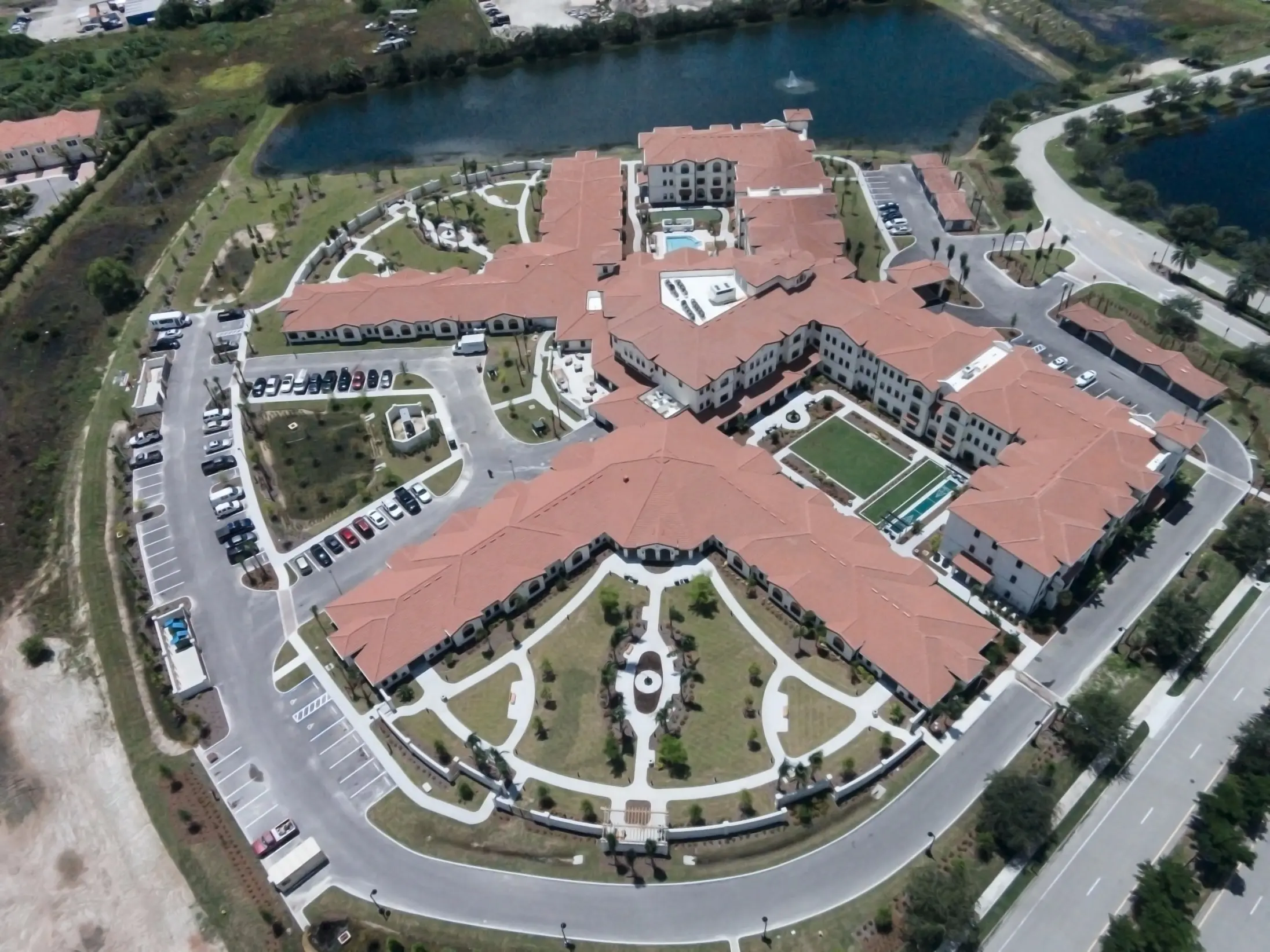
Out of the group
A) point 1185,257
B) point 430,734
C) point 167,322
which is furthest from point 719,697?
point 167,322

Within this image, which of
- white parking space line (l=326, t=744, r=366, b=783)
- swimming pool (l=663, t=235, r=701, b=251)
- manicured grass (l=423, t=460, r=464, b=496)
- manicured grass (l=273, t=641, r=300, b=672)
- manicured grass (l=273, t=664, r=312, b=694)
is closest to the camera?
white parking space line (l=326, t=744, r=366, b=783)

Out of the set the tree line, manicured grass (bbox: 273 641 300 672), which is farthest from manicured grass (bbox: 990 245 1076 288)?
the tree line

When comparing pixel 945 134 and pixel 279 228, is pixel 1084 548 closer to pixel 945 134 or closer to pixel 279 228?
pixel 945 134

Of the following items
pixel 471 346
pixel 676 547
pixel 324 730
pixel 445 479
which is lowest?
pixel 324 730

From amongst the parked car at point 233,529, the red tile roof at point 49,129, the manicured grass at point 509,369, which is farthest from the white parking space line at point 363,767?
the red tile roof at point 49,129

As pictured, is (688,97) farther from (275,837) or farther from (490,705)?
(275,837)

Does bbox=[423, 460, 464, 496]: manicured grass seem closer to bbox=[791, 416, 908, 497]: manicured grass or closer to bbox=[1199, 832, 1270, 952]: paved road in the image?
bbox=[791, 416, 908, 497]: manicured grass

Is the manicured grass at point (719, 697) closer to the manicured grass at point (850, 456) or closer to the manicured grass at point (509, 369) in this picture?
the manicured grass at point (850, 456)
